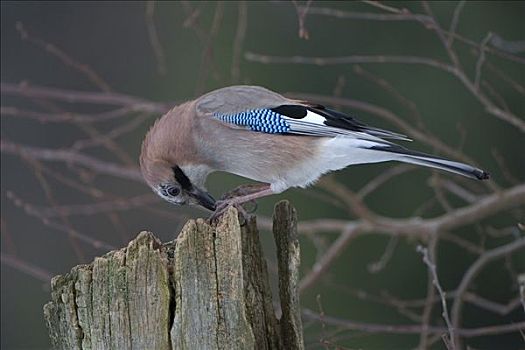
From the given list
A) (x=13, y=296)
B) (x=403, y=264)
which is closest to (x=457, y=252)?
(x=403, y=264)

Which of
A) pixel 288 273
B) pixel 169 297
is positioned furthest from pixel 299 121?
pixel 169 297

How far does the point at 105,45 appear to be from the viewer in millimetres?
10727

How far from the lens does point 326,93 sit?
8.79 m

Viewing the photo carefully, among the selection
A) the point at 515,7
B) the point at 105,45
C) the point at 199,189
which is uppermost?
the point at 105,45

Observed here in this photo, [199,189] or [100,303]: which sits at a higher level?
[199,189]

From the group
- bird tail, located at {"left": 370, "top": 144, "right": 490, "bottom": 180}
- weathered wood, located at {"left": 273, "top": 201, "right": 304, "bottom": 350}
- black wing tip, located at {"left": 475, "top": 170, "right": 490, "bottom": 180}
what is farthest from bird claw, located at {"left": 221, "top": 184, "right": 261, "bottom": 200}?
black wing tip, located at {"left": 475, "top": 170, "right": 490, "bottom": 180}

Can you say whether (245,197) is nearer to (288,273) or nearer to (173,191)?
(173,191)

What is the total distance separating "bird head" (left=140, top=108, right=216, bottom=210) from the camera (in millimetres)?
3844

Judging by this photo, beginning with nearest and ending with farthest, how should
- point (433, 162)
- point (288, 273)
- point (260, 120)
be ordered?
1. point (288, 273)
2. point (433, 162)
3. point (260, 120)

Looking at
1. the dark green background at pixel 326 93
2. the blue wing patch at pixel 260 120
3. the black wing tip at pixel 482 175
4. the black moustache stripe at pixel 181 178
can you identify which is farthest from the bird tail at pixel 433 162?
the dark green background at pixel 326 93

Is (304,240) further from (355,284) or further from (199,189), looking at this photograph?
(199,189)

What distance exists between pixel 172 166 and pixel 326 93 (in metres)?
5.01

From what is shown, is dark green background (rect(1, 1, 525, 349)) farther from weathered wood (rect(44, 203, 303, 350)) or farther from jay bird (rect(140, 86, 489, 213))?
weathered wood (rect(44, 203, 303, 350))

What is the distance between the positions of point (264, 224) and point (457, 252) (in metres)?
3.85
